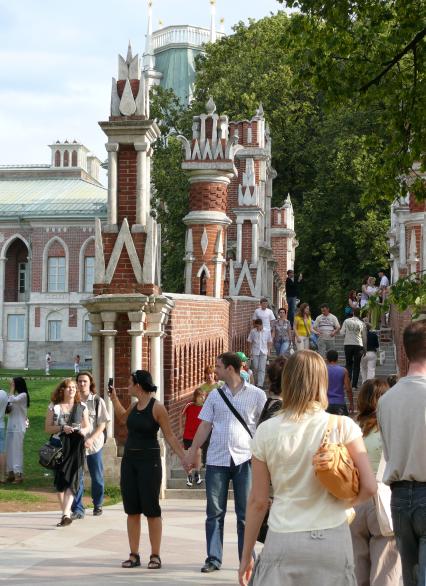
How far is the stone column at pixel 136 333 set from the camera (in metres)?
15.5

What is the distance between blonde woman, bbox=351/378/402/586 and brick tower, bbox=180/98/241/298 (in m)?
19.3

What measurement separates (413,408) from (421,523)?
577mm

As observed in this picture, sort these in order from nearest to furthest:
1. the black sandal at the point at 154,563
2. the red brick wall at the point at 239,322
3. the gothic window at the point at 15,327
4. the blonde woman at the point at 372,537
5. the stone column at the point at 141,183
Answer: the blonde woman at the point at 372,537
the black sandal at the point at 154,563
the stone column at the point at 141,183
the red brick wall at the point at 239,322
the gothic window at the point at 15,327

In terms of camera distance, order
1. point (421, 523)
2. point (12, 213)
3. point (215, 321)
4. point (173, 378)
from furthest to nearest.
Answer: point (12, 213), point (215, 321), point (173, 378), point (421, 523)

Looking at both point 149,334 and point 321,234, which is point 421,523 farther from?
point 321,234

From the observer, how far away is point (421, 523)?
20.0 ft

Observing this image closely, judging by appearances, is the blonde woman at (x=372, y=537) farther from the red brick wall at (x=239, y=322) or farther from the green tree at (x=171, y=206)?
the green tree at (x=171, y=206)

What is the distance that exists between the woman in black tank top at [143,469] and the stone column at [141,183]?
6.53 meters

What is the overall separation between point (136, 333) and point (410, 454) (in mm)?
9590

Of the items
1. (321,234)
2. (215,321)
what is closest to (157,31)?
(321,234)

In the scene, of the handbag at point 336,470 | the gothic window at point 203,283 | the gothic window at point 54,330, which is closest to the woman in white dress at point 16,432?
the gothic window at point 203,283

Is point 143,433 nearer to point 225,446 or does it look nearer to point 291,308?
point 225,446

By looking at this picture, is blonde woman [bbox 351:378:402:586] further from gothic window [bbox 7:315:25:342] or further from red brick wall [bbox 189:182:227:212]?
gothic window [bbox 7:315:25:342]

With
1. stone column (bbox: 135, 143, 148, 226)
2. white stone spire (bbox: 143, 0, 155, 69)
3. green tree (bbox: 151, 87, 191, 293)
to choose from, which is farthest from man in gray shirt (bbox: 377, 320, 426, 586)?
white stone spire (bbox: 143, 0, 155, 69)
